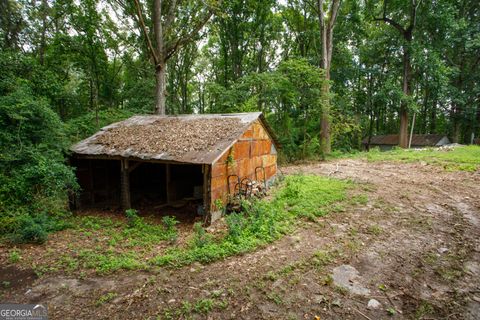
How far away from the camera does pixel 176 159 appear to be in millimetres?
6223

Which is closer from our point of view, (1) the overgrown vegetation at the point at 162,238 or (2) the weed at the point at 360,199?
(1) the overgrown vegetation at the point at 162,238

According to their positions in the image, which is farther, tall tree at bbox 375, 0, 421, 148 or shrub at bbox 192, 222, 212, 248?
tall tree at bbox 375, 0, 421, 148

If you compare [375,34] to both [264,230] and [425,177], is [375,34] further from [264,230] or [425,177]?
[264,230]

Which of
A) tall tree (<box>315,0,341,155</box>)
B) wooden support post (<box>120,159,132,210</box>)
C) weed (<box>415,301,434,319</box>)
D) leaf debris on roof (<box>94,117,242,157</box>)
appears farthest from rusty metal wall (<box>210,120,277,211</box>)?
tall tree (<box>315,0,341,155</box>)

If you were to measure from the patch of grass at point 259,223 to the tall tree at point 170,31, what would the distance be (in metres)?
8.47

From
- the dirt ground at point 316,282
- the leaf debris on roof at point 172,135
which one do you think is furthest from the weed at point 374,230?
the leaf debris on roof at point 172,135

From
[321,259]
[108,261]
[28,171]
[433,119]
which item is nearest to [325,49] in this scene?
[321,259]

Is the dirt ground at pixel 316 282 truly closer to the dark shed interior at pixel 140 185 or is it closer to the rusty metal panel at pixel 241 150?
the rusty metal panel at pixel 241 150

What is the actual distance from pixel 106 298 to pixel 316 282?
10.8ft

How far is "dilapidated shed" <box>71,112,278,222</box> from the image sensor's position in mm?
6559

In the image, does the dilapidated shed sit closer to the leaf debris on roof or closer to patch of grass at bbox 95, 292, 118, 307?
the leaf debris on roof

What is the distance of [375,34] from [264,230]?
26.5 meters

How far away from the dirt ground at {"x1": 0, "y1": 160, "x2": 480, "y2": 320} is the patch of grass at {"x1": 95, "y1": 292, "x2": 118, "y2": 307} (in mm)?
14

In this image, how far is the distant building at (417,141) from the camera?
29.2 meters
